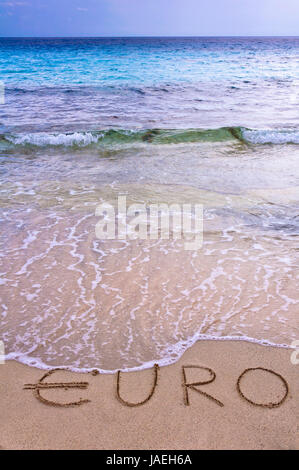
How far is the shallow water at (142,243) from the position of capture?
293 cm

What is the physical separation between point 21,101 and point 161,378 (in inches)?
572

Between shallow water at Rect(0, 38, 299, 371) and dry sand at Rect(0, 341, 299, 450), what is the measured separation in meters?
0.20

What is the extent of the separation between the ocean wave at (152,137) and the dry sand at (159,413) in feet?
24.5

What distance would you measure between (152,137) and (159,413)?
324 inches

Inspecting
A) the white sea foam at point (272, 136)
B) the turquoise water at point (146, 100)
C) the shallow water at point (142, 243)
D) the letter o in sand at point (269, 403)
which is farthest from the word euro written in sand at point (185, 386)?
the turquoise water at point (146, 100)

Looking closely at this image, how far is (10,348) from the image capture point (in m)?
2.78

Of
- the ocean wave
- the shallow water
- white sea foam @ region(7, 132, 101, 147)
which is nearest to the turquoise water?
the shallow water

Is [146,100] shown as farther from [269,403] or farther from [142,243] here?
[269,403]

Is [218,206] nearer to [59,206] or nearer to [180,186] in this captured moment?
[180,186]

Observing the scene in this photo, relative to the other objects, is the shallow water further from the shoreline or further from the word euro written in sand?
the word euro written in sand

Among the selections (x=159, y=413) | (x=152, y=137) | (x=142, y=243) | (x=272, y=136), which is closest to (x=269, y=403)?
(x=159, y=413)

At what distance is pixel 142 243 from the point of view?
4324 mm

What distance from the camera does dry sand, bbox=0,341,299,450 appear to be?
6.77 feet
